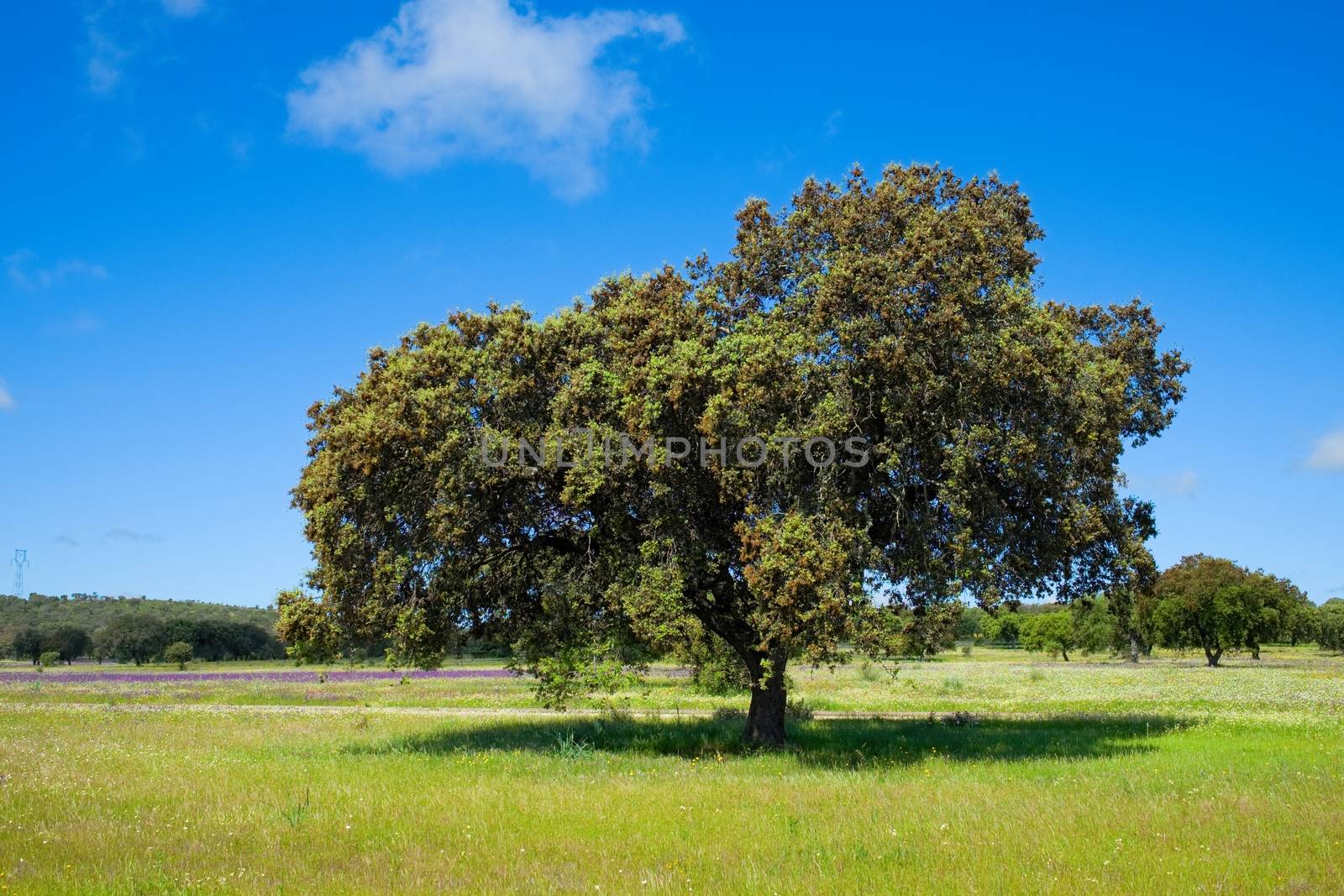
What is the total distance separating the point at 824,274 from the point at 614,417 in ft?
20.7

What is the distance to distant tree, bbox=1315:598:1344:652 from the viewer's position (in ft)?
406

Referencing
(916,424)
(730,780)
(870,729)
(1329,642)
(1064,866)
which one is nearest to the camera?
(1064,866)

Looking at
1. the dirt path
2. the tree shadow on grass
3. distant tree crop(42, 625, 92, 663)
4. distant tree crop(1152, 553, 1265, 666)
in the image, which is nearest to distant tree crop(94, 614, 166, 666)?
distant tree crop(42, 625, 92, 663)

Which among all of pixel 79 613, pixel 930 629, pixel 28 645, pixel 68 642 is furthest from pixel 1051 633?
pixel 79 613

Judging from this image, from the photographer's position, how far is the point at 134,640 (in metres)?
116

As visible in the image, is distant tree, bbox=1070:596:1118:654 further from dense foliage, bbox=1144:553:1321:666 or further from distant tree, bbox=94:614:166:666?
distant tree, bbox=94:614:166:666

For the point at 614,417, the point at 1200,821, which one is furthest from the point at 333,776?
the point at 1200,821

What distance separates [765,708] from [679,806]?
32.4 feet

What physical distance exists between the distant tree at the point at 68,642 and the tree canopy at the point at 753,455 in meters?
125

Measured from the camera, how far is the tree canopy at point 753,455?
20.9m

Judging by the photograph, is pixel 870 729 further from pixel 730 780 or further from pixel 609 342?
pixel 609 342

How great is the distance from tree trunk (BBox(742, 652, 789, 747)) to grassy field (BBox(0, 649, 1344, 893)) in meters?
1.00

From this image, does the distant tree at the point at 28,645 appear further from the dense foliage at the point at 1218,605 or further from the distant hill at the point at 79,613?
the dense foliage at the point at 1218,605

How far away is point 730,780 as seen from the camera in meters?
18.5
